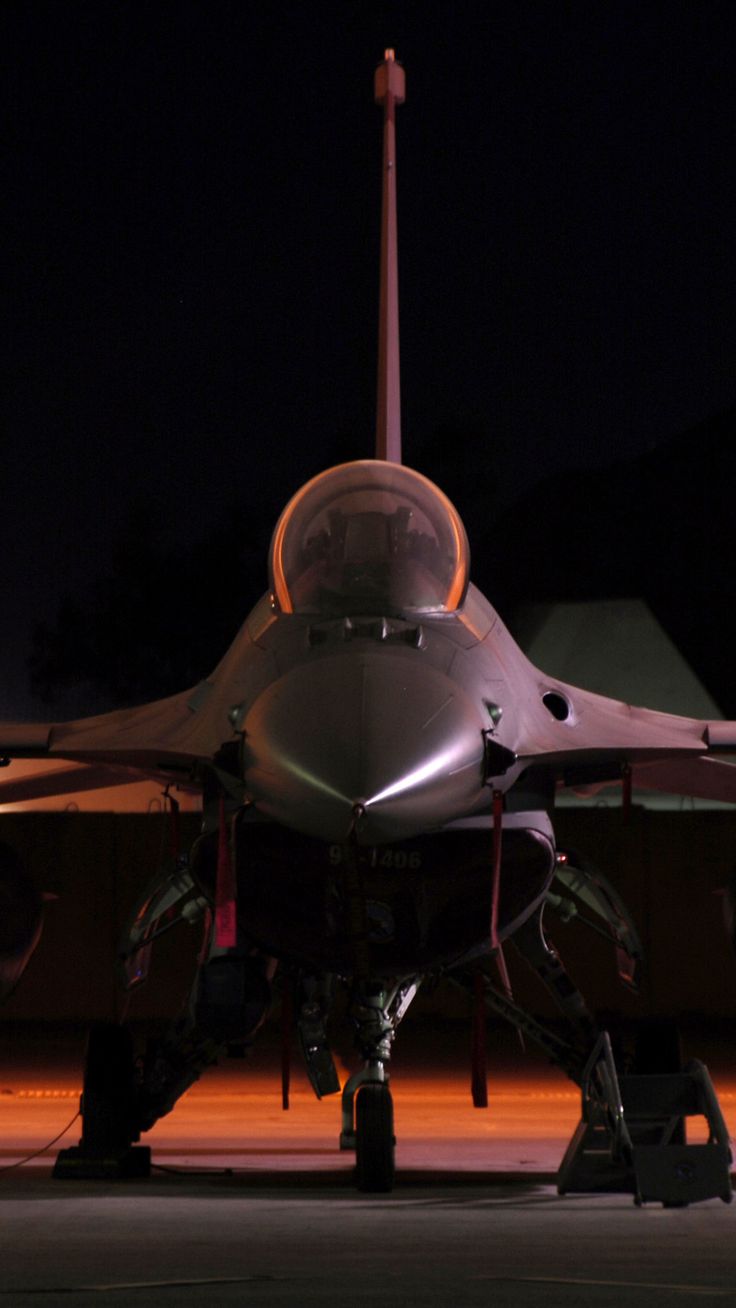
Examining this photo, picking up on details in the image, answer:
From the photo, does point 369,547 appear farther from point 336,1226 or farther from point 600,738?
point 336,1226

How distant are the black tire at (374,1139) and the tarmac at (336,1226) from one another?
0.08 m

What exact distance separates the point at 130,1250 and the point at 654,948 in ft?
45.7

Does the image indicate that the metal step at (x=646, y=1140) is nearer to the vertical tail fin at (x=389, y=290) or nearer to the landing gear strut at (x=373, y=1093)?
the landing gear strut at (x=373, y=1093)

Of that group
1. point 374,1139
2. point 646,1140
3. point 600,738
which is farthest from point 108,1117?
point 600,738

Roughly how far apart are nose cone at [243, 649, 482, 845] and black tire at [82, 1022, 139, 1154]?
2.23 metres

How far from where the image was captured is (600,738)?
786cm

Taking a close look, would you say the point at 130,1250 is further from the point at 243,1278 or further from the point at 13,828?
the point at 13,828

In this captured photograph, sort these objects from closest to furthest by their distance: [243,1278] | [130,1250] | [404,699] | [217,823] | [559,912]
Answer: [243,1278]
[130,1250]
[404,699]
[217,823]
[559,912]

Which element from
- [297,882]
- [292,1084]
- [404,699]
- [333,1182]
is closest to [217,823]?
[297,882]

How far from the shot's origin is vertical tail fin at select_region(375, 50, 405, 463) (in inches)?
414

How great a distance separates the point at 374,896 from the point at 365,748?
0.79 meters

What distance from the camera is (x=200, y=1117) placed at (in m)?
11.5

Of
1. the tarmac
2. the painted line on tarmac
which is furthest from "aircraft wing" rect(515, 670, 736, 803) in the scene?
the painted line on tarmac

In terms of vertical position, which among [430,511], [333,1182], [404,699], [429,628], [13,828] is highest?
[13,828]
